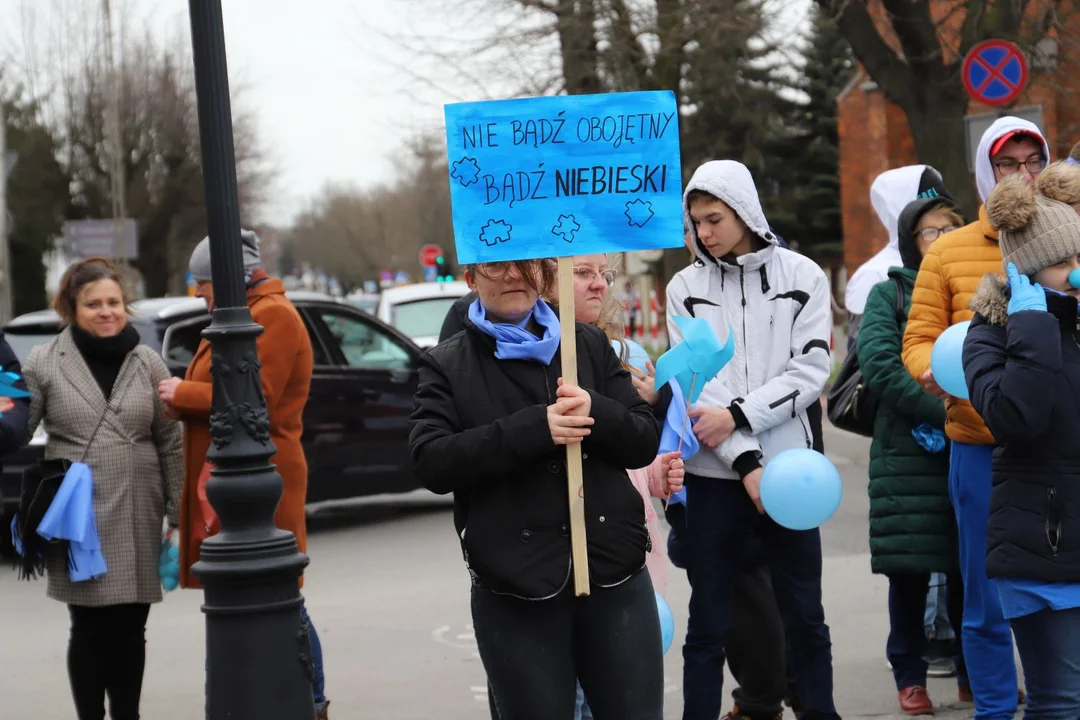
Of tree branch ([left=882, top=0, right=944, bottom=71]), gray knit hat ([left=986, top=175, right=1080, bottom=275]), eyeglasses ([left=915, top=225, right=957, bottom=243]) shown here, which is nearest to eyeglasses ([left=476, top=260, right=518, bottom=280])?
gray knit hat ([left=986, top=175, right=1080, bottom=275])

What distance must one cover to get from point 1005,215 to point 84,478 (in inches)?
124

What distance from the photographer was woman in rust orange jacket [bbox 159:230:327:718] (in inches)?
214

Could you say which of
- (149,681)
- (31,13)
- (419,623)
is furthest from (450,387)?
(31,13)

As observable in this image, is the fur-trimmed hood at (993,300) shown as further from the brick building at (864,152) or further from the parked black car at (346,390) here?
the brick building at (864,152)

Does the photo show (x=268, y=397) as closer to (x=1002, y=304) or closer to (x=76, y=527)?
(x=76, y=527)

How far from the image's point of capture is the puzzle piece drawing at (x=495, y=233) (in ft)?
12.2

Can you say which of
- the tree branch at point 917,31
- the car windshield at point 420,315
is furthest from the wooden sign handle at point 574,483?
the tree branch at point 917,31

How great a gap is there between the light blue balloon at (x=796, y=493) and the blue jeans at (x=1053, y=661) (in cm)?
70

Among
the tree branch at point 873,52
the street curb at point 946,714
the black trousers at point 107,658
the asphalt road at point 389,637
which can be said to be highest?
the tree branch at point 873,52

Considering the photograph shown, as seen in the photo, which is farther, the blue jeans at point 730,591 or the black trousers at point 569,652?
the blue jeans at point 730,591

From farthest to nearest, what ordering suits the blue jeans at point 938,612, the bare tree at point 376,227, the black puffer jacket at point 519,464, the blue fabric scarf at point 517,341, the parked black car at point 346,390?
the bare tree at point 376,227 → the parked black car at point 346,390 → the blue jeans at point 938,612 → the blue fabric scarf at point 517,341 → the black puffer jacket at point 519,464

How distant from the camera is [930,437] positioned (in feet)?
17.9

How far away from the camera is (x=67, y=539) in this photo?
5.25m

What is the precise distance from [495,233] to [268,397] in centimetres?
205
